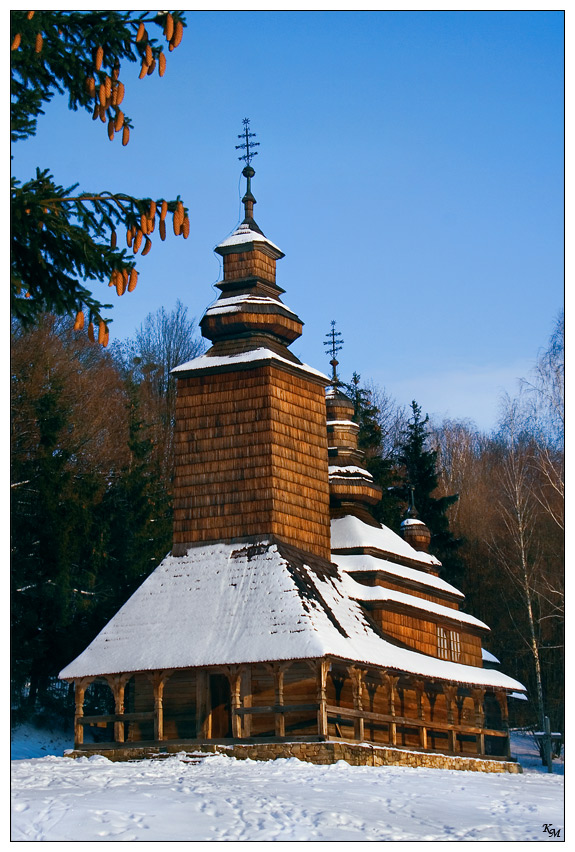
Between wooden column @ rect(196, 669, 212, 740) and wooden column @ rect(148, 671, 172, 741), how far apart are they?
77 cm

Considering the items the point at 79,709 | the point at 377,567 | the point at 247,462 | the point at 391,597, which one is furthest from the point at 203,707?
the point at 377,567

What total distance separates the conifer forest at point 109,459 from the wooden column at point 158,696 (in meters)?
6.92

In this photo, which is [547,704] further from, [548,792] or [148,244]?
[148,244]

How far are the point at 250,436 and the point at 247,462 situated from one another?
645 mm

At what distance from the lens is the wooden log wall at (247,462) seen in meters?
28.4

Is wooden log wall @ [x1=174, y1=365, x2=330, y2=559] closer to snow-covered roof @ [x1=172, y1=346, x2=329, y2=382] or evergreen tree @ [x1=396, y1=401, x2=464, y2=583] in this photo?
snow-covered roof @ [x1=172, y1=346, x2=329, y2=382]

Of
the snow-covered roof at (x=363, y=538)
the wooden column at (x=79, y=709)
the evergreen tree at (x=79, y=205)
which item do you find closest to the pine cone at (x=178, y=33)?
the evergreen tree at (x=79, y=205)

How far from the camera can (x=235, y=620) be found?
84.3 ft

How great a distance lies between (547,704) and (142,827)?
32220 mm

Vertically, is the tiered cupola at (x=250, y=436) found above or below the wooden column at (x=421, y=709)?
above

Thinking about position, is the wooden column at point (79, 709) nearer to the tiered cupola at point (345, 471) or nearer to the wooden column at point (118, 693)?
the wooden column at point (118, 693)

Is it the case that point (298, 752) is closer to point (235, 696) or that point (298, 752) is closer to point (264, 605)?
point (235, 696)

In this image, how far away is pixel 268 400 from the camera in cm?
2884

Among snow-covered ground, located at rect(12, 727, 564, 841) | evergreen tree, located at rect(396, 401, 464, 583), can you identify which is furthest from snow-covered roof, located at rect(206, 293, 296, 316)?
evergreen tree, located at rect(396, 401, 464, 583)
